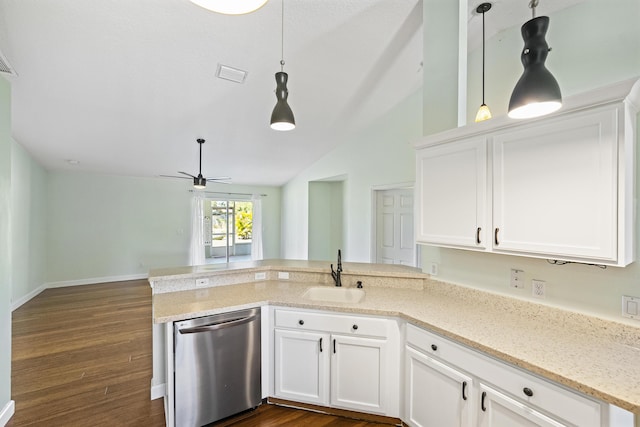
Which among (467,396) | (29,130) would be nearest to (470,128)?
(467,396)

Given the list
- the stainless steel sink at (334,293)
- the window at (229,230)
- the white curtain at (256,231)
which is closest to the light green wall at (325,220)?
the white curtain at (256,231)

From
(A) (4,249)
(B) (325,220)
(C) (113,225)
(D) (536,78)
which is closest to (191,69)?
(A) (4,249)

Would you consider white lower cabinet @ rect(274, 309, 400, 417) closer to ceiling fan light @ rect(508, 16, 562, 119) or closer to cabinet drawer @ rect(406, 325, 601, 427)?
cabinet drawer @ rect(406, 325, 601, 427)

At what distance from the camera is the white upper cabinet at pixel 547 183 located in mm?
1317

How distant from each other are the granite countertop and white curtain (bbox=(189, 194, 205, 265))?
4.77m

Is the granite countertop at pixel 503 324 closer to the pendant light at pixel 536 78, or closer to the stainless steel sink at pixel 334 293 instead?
the stainless steel sink at pixel 334 293

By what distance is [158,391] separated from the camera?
2393 mm

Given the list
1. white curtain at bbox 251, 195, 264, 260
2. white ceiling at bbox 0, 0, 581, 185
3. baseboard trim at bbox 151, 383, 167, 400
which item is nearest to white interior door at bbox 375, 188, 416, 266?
white ceiling at bbox 0, 0, 581, 185

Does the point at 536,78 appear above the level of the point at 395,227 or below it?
above

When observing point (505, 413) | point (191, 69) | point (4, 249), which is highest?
point (191, 69)

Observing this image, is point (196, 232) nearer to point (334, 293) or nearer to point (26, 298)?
point (26, 298)

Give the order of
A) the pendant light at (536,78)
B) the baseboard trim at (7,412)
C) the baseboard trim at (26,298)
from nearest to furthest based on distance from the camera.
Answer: the pendant light at (536,78) → the baseboard trim at (7,412) → the baseboard trim at (26,298)

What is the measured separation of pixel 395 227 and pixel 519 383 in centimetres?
322

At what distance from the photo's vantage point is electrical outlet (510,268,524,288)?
1912 mm
